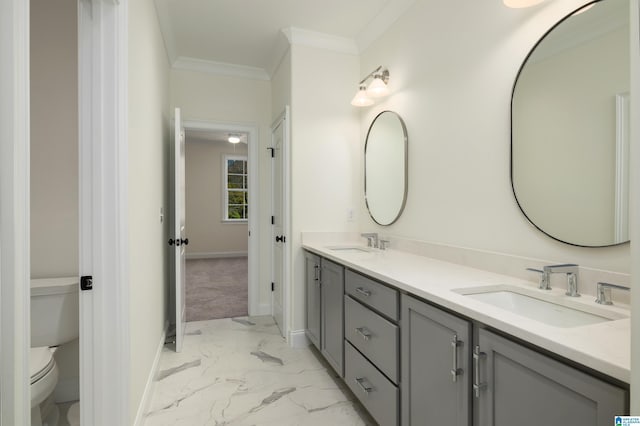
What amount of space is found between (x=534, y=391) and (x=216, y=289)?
4.64 m

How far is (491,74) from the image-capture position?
5.84 ft

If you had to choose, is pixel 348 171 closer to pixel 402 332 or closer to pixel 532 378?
pixel 402 332

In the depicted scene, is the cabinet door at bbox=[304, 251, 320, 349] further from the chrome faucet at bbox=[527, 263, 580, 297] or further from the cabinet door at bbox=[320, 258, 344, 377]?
the chrome faucet at bbox=[527, 263, 580, 297]

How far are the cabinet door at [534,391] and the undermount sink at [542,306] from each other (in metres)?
0.36

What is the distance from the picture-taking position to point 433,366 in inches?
51.8

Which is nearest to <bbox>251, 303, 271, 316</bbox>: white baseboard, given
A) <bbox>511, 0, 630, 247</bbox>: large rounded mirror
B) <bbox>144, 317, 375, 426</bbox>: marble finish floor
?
<bbox>144, 317, 375, 426</bbox>: marble finish floor

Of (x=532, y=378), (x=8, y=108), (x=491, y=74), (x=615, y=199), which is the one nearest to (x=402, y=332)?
(x=532, y=378)

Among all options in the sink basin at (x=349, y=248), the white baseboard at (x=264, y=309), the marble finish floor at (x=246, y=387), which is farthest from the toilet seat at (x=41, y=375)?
the white baseboard at (x=264, y=309)

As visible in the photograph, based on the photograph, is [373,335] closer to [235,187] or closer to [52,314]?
[52,314]

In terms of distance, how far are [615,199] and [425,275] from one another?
30.8 inches

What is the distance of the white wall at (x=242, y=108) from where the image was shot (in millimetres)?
3623

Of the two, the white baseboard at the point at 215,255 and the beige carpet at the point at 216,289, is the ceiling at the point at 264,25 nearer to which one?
the beige carpet at the point at 216,289

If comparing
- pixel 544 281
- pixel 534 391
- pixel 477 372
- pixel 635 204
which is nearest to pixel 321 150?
pixel 544 281

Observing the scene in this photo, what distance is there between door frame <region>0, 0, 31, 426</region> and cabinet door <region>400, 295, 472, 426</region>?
3.97 ft
